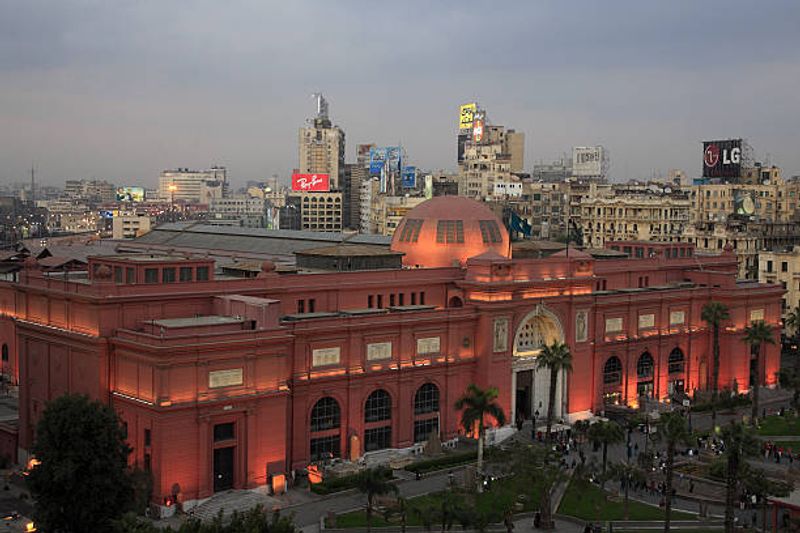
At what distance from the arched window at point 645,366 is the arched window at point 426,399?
24.1 m

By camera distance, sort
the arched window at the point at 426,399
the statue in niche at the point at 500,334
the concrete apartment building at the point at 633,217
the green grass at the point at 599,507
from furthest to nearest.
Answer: the concrete apartment building at the point at 633,217, the statue in niche at the point at 500,334, the arched window at the point at 426,399, the green grass at the point at 599,507

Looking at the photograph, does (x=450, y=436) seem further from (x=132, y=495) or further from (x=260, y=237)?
(x=260, y=237)

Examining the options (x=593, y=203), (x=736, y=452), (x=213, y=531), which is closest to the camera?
(x=213, y=531)

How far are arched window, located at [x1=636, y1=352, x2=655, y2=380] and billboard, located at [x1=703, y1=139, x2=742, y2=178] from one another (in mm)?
84967

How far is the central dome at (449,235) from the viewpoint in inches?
3290

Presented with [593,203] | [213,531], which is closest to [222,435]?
[213,531]

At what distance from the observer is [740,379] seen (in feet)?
319

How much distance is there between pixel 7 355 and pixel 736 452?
70310mm

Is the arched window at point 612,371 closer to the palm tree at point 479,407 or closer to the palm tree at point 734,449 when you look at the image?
the palm tree at point 479,407

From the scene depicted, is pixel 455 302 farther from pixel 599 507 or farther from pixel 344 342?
pixel 599 507

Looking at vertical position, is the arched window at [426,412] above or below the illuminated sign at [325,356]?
below

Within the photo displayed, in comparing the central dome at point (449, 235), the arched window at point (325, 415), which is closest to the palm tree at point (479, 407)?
the arched window at point (325, 415)

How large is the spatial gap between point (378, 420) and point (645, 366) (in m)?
31.3

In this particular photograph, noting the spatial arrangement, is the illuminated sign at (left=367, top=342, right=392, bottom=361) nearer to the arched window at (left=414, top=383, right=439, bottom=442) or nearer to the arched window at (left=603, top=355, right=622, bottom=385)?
the arched window at (left=414, top=383, right=439, bottom=442)
